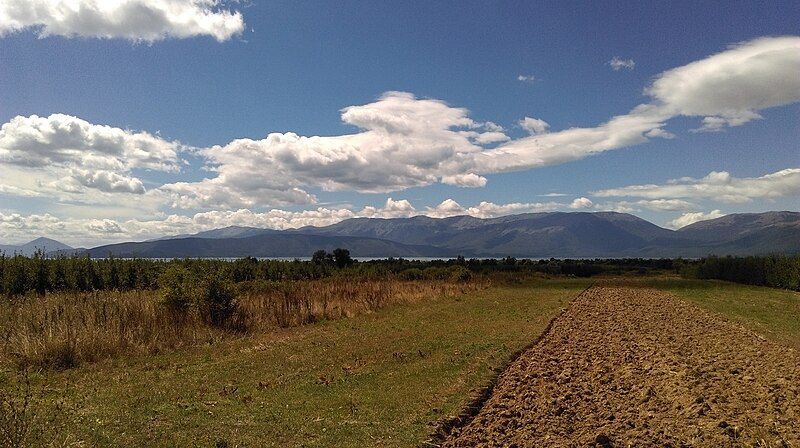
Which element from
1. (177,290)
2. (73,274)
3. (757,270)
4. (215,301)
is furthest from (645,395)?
(757,270)

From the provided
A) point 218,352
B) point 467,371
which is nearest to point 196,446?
point 467,371

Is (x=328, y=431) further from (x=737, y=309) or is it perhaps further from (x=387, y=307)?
(x=737, y=309)

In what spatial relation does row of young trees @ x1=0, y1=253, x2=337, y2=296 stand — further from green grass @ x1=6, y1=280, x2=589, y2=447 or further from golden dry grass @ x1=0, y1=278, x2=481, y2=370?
green grass @ x1=6, y1=280, x2=589, y2=447

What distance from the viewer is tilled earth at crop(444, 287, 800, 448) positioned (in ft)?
27.4

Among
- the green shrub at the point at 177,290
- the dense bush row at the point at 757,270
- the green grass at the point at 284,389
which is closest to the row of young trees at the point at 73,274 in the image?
the green shrub at the point at 177,290

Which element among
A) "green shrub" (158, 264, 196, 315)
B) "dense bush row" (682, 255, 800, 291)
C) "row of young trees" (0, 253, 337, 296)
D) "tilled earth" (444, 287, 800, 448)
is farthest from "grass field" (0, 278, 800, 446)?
"dense bush row" (682, 255, 800, 291)

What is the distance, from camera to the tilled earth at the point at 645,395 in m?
8.35

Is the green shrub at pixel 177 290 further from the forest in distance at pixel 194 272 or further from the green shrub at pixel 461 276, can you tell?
the green shrub at pixel 461 276

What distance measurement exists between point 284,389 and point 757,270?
6478 centimetres

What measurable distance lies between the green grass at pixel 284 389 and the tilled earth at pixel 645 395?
117cm

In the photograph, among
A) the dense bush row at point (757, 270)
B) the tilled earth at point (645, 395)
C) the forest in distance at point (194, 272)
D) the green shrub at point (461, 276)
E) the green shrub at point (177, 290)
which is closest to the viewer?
the tilled earth at point (645, 395)

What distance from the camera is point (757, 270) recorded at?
→ 59531 millimetres

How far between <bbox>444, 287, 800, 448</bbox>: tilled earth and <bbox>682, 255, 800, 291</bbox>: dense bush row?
42312 millimetres

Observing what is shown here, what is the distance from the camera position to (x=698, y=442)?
26.2 feet
